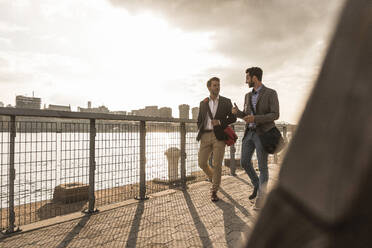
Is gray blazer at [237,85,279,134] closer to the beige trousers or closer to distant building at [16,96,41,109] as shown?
the beige trousers

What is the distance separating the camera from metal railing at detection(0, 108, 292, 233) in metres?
3.22

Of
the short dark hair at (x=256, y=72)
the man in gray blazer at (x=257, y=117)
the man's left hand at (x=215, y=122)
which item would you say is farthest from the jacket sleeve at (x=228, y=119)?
the short dark hair at (x=256, y=72)

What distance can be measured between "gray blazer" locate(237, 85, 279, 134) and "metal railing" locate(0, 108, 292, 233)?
2.05 metres

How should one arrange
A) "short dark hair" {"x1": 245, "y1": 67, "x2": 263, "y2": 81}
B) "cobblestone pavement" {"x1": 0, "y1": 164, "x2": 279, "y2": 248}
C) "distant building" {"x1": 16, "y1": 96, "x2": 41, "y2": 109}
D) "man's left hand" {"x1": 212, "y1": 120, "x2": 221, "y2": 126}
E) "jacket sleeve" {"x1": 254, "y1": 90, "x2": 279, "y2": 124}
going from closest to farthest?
"cobblestone pavement" {"x1": 0, "y1": 164, "x2": 279, "y2": 248}, "distant building" {"x1": 16, "y1": 96, "x2": 41, "y2": 109}, "jacket sleeve" {"x1": 254, "y1": 90, "x2": 279, "y2": 124}, "short dark hair" {"x1": 245, "y1": 67, "x2": 263, "y2": 81}, "man's left hand" {"x1": 212, "y1": 120, "x2": 221, "y2": 126}

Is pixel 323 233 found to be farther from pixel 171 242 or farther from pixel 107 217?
pixel 107 217

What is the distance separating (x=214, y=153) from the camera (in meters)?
4.82

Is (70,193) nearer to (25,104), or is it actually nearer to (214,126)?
(25,104)

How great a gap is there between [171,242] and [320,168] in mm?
2980

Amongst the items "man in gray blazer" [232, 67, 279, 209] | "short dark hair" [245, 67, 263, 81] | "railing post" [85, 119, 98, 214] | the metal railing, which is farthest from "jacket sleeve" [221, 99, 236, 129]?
"railing post" [85, 119, 98, 214]

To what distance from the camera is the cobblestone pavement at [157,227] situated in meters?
2.89

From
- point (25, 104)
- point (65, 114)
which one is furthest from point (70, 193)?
point (25, 104)

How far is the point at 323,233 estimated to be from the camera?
26cm

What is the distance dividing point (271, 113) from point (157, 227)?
2514mm

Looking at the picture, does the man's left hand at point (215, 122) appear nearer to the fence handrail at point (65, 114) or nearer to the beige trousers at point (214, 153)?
the beige trousers at point (214, 153)
